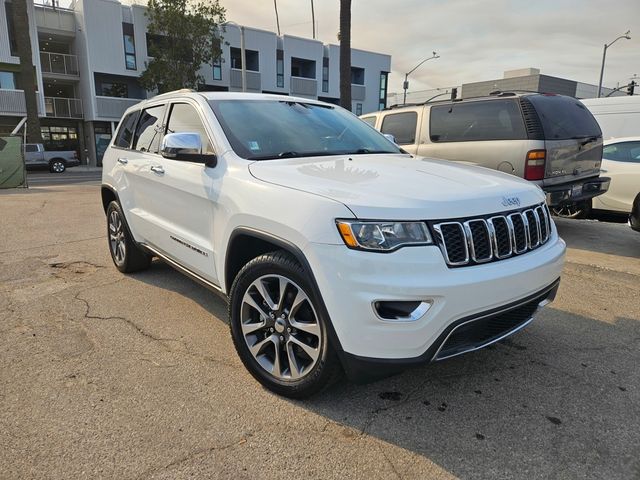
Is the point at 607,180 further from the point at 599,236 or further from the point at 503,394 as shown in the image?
the point at 503,394

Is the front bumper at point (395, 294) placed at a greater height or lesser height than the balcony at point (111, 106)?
lesser

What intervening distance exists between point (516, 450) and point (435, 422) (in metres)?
0.41

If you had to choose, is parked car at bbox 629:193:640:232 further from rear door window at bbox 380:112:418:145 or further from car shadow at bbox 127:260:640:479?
rear door window at bbox 380:112:418:145

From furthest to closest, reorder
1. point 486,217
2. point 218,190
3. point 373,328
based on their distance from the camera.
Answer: point 218,190, point 486,217, point 373,328

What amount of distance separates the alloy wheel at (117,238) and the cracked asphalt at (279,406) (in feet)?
3.00

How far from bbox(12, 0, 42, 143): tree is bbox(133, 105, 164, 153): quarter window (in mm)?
25229

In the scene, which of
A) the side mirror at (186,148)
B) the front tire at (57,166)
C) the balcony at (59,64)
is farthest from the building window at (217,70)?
the side mirror at (186,148)

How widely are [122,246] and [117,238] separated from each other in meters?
0.18

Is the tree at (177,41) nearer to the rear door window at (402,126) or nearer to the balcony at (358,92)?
the balcony at (358,92)

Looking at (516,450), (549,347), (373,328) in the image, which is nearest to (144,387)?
(373,328)

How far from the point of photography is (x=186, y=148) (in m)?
3.14

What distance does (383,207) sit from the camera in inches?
89.7

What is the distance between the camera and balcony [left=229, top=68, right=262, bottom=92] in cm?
3425

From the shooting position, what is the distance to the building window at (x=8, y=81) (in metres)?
27.7
